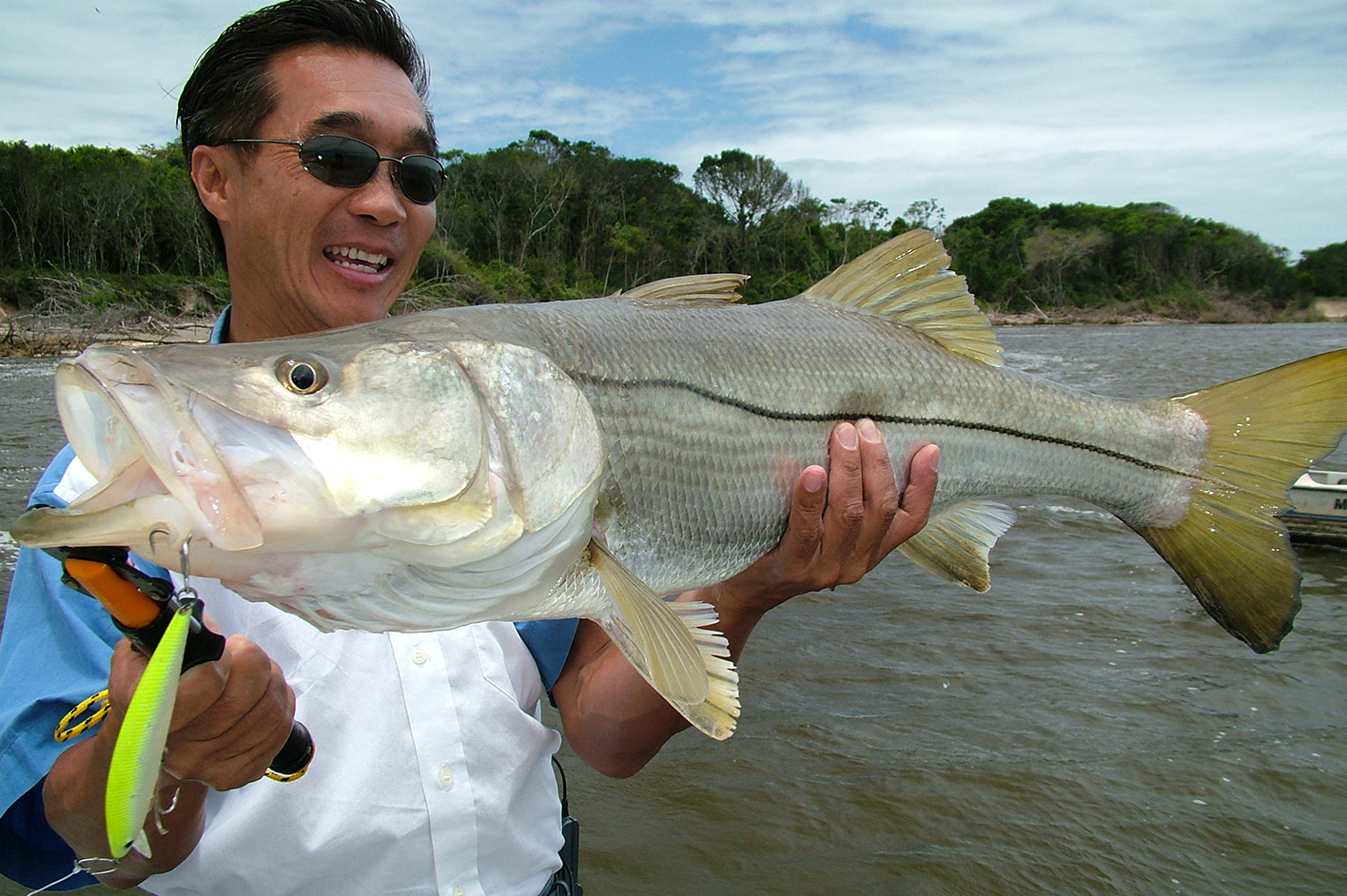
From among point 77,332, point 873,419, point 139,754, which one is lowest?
point 77,332

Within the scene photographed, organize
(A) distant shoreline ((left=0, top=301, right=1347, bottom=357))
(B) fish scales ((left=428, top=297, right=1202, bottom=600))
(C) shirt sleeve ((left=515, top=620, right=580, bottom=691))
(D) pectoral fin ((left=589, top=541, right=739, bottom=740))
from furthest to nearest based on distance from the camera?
(A) distant shoreline ((left=0, top=301, right=1347, bottom=357)) < (C) shirt sleeve ((left=515, top=620, right=580, bottom=691)) < (B) fish scales ((left=428, top=297, right=1202, bottom=600)) < (D) pectoral fin ((left=589, top=541, right=739, bottom=740))

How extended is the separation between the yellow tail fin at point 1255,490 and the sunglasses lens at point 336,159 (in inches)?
85.9

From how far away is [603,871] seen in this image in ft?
12.5

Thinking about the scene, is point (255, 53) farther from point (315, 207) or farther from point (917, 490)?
point (917, 490)

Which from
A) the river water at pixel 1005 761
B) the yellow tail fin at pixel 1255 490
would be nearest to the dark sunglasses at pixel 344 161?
the yellow tail fin at pixel 1255 490

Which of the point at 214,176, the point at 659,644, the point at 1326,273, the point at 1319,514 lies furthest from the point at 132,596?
the point at 1326,273

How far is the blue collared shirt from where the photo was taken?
141cm

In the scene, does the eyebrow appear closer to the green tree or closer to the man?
the man

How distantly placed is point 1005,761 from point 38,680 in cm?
439

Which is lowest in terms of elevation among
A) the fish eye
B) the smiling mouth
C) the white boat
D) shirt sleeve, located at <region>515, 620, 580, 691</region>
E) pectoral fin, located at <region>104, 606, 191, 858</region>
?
the white boat

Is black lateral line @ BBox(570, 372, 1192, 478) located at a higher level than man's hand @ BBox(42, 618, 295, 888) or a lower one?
higher

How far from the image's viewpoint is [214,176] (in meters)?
2.11

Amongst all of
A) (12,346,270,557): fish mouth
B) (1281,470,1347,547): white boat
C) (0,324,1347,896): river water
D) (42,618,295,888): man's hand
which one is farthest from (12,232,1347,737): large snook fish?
(1281,470,1347,547): white boat

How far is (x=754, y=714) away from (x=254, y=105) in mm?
4165
